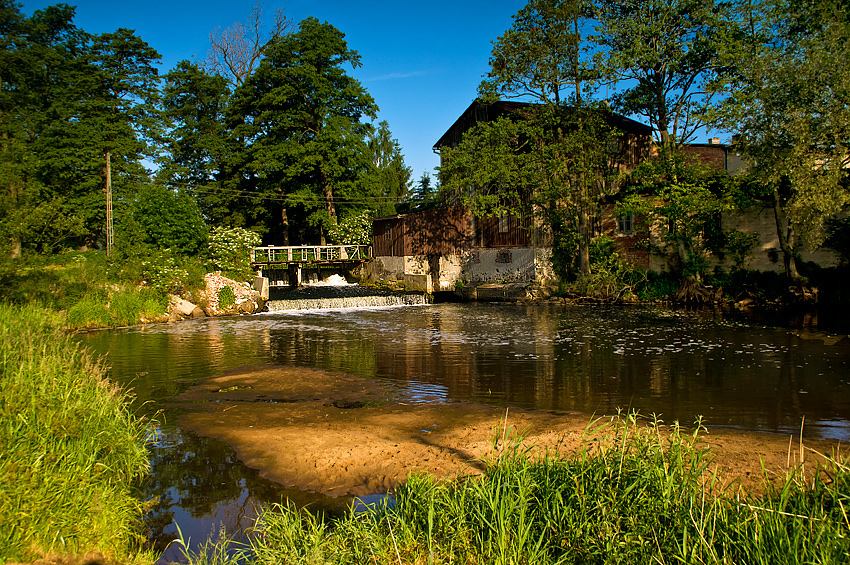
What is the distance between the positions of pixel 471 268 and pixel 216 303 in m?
14.8

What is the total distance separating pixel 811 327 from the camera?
17.0 metres

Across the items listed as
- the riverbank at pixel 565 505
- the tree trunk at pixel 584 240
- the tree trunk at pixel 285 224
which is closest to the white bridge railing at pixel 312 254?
the tree trunk at pixel 285 224

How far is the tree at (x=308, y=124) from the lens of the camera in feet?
126

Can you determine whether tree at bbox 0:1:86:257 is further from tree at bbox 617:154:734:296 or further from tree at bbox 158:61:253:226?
tree at bbox 617:154:734:296

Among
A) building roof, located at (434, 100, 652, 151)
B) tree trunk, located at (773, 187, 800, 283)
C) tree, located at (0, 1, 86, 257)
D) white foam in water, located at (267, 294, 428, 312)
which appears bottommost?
white foam in water, located at (267, 294, 428, 312)

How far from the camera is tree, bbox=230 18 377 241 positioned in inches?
1508

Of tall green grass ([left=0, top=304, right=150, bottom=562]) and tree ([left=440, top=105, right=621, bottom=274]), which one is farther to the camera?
tree ([left=440, top=105, right=621, bottom=274])

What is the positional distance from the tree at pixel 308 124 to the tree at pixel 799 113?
2561 centimetres

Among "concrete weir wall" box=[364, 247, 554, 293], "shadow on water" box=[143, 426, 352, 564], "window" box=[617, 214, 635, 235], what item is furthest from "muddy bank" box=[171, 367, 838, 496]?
"window" box=[617, 214, 635, 235]

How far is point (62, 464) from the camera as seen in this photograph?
5.37 meters

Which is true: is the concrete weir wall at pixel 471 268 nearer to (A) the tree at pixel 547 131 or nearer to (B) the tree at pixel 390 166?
(A) the tree at pixel 547 131

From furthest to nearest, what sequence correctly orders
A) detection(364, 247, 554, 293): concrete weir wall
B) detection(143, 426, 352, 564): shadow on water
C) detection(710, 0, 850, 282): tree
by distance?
detection(364, 247, 554, 293): concrete weir wall
detection(710, 0, 850, 282): tree
detection(143, 426, 352, 564): shadow on water

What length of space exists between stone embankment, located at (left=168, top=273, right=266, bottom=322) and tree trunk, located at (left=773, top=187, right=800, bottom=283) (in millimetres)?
23132

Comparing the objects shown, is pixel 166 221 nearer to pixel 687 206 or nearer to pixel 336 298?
pixel 336 298
